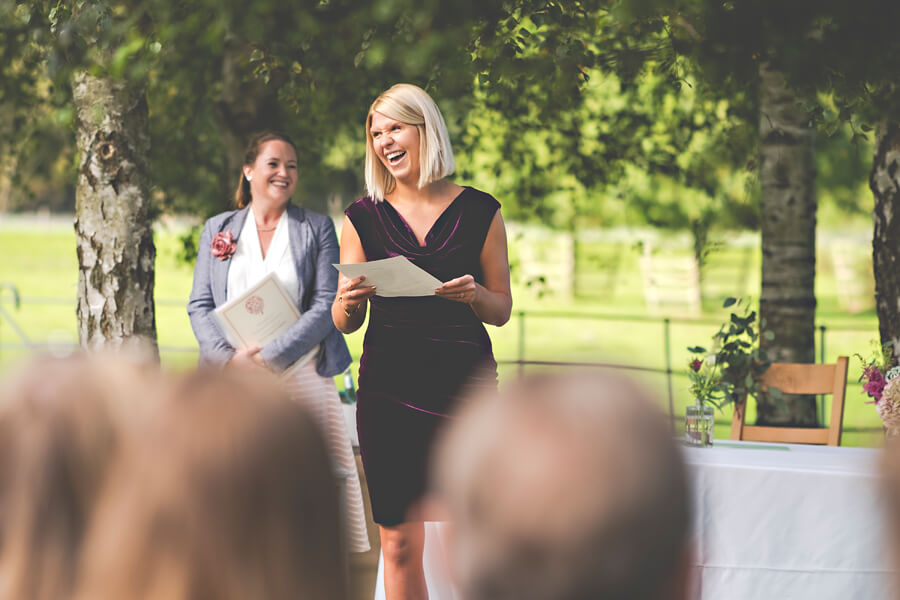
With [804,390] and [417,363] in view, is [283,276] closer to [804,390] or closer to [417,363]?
[417,363]

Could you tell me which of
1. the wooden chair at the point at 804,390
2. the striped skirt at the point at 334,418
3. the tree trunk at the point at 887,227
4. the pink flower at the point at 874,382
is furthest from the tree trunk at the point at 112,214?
the tree trunk at the point at 887,227

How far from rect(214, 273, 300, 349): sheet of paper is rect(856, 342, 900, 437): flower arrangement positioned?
7.49ft

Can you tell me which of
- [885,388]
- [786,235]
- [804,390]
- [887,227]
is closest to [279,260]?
[885,388]

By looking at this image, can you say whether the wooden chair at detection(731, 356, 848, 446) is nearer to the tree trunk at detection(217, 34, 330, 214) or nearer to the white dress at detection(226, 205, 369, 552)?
the white dress at detection(226, 205, 369, 552)

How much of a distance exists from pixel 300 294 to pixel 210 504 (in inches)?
126

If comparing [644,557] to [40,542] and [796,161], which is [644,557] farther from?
[796,161]

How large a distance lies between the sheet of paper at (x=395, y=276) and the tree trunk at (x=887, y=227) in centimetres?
275

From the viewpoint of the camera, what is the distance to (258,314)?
388 centimetres

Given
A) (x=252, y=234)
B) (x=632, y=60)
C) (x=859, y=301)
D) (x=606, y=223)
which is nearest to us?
(x=252, y=234)

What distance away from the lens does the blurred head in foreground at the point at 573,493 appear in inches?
31.0

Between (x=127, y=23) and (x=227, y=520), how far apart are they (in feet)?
8.11

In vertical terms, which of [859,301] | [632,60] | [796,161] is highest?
[632,60]

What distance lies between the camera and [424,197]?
3.29 metres

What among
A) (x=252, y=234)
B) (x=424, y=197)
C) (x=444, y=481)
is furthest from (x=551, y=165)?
(x=444, y=481)
